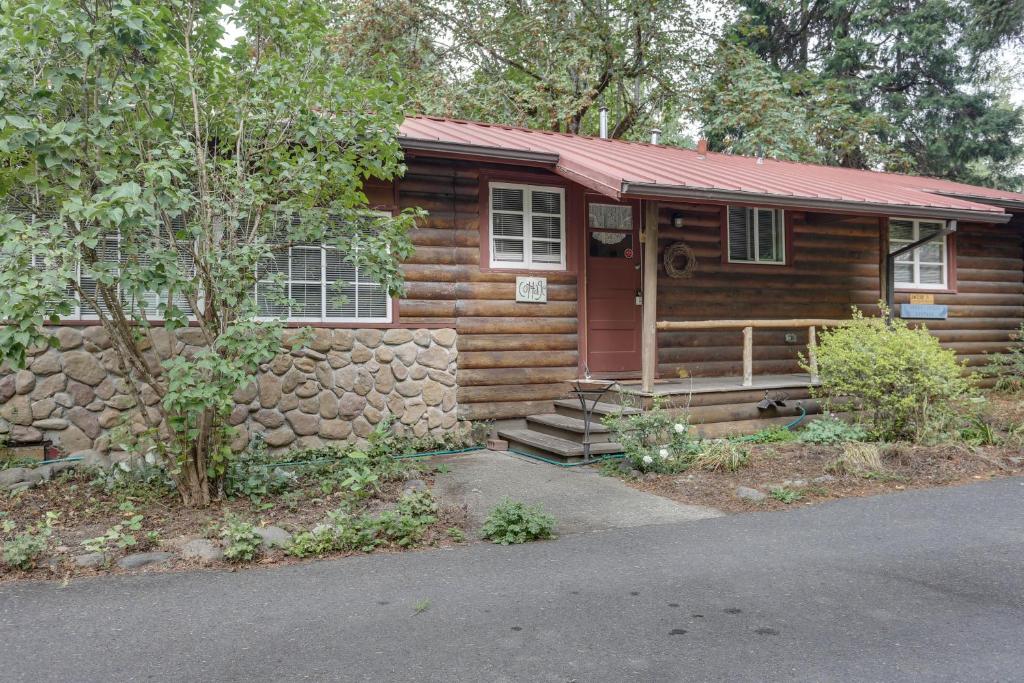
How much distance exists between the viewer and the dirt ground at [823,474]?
6668 mm

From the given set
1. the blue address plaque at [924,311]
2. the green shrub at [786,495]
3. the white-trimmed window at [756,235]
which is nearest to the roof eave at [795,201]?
the white-trimmed window at [756,235]

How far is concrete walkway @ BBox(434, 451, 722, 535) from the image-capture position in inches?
235

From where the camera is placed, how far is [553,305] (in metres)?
9.49

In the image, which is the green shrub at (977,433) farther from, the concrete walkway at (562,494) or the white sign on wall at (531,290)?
the white sign on wall at (531,290)

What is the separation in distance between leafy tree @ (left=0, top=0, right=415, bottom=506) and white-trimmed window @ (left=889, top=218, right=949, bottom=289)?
899 centimetres

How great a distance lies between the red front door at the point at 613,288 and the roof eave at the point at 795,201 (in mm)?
1714

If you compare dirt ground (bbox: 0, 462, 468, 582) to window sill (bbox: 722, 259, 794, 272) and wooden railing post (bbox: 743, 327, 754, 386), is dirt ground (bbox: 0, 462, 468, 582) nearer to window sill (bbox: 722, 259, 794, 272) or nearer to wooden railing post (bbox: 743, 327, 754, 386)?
wooden railing post (bbox: 743, 327, 754, 386)

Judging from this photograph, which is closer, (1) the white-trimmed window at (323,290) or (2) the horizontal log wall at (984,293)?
(1) the white-trimmed window at (323,290)

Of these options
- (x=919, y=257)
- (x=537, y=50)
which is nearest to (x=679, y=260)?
(x=919, y=257)

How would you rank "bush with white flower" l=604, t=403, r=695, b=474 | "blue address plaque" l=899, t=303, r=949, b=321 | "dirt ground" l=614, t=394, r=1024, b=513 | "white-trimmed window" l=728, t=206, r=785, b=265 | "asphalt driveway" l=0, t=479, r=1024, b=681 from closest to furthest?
1. "asphalt driveway" l=0, t=479, r=1024, b=681
2. "dirt ground" l=614, t=394, r=1024, b=513
3. "bush with white flower" l=604, t=403, r=695, b=474
4. "white-trimmed window" l=728, t=206, r=785, b=265
5. "blue address plaque" l=899, t=303, r=949, b=321

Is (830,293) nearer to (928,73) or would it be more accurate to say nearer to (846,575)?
(846,575)

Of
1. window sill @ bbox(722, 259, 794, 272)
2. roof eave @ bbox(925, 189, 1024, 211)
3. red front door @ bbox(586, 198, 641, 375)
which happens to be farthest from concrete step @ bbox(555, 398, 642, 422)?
roof eave @ bbox(925, 189, 1024, 211)

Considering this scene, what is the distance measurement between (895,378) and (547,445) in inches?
141

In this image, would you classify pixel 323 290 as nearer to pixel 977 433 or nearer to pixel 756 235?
pixel 756 235
